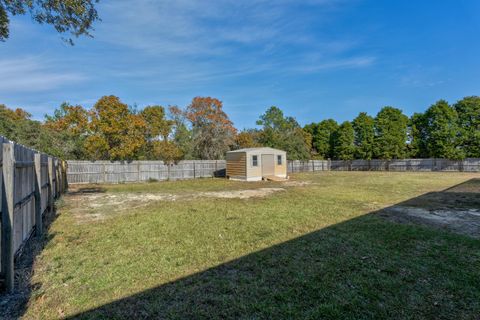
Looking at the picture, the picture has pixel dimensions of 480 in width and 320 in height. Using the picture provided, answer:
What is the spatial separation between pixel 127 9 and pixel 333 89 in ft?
66.6

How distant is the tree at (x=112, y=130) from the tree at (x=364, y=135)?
2575 cm

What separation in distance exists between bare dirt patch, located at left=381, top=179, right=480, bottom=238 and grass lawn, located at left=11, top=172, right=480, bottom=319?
1.69 ft

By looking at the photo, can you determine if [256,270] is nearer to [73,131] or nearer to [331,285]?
[331,285]

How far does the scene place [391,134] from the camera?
28156 mm

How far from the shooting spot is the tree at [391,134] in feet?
91.5

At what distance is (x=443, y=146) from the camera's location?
24688 millimetres

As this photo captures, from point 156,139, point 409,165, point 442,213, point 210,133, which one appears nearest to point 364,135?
point 409,165

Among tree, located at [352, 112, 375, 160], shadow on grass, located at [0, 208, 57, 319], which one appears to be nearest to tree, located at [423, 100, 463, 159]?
tree, located at [352, 112, 375, 160]

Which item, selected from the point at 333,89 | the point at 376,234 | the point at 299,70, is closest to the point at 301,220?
the point at 376,234

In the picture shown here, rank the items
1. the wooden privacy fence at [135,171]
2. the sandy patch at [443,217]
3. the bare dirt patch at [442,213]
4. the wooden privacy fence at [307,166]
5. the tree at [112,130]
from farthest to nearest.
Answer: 1. the wooden privacy fence at [307,166]
2. the tree at [112,130]
3. the wooden privacy fence at [135,171]
4. the bare dirt patch at [442,213]
5. the sandy patch at [443,217]

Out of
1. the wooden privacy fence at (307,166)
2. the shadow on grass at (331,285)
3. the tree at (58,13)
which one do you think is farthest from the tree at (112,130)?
the wooden privacy fence at (307,166)

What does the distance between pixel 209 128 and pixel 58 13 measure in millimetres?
18694

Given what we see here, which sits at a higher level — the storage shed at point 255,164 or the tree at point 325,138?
the tree at point 325,138

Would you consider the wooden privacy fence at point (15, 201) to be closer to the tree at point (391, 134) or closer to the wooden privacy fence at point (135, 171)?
the wooden privacy fence at point (135, 171)
